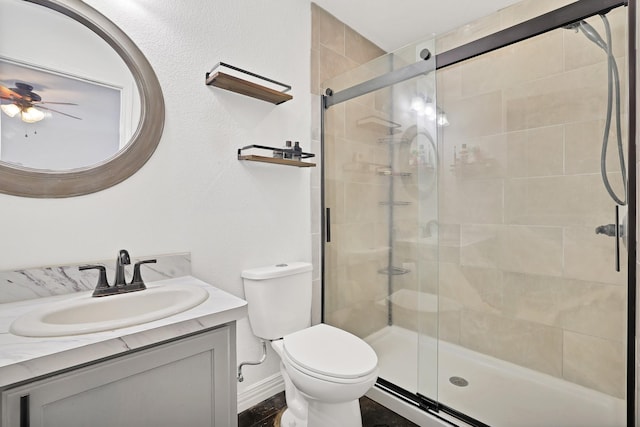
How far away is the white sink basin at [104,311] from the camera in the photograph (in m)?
0.76

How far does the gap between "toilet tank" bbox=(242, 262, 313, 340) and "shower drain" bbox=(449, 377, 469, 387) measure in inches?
37.2

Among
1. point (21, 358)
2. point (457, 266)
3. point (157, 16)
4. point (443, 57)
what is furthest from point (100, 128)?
point (457, 266)

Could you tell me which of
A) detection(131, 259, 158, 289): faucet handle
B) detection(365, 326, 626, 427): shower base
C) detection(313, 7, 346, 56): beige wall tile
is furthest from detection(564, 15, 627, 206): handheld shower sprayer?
detection(131, 259, 158, 289): faucet handle

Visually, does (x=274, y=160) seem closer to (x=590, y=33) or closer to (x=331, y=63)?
(x=331, y=63)

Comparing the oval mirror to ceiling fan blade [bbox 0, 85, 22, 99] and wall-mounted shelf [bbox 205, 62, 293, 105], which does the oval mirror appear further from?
wall-mounted shelf [bbox 205, 62, 293, 105]

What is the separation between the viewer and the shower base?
60.5 inches

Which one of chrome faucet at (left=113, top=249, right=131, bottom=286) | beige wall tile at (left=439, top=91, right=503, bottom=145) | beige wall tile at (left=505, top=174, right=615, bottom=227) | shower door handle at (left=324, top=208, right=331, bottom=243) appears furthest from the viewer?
shower door handle at (left=324, top=208, right=331, bottom=243)

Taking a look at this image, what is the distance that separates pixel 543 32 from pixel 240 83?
4.56ft

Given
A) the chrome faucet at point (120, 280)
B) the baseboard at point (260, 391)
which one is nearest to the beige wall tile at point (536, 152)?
the baseboard at point (260, 391)

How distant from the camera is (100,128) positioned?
1216mm

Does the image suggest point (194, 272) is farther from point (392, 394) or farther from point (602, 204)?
point (602, 204)

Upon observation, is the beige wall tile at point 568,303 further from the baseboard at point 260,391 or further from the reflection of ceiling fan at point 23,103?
the reflection of ceiling fan at point 23,103

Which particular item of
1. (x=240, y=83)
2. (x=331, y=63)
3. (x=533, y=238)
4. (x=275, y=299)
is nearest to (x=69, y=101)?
(x=240, y=83)

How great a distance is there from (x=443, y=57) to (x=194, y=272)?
1.70 m
